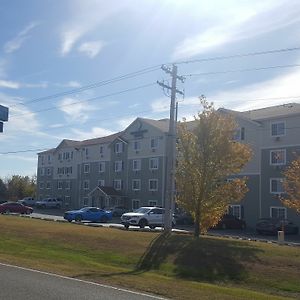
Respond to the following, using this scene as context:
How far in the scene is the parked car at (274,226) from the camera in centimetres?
4428

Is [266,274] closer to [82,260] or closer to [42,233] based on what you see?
[82,260]

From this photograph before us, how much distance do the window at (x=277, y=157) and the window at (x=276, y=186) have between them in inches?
61.1

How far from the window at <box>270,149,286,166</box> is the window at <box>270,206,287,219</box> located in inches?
164

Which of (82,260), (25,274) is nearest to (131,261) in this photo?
(82,260)

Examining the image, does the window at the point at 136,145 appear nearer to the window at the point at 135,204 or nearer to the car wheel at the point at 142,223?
the window at the point at 135,204

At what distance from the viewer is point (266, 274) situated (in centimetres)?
1772

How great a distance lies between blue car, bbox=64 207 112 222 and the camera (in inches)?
1861

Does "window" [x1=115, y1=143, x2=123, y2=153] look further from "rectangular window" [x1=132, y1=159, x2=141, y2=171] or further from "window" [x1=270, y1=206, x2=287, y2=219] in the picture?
"window" [x1=270, y1=206, x2=287, y2=219]

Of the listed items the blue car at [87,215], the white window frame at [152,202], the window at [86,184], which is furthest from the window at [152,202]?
the blue car at [87,215]

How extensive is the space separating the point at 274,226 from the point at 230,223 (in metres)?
6.18

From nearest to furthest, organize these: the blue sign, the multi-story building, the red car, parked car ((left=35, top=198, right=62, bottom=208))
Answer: the blue sign
the multi-story building
the red car
parked car ((left=35, top=198, right=62, bottom=208))

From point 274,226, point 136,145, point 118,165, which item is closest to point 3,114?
point 274,226

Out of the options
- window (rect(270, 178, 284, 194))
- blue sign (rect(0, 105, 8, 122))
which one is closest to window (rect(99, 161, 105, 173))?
window (rect(270, 178, 284, 194))

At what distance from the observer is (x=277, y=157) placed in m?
51.2
